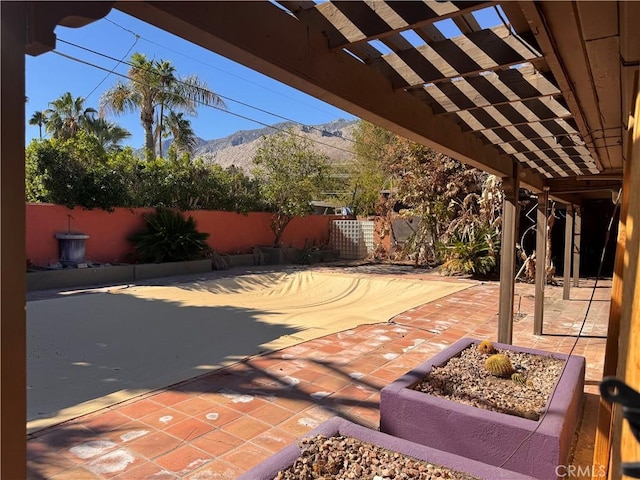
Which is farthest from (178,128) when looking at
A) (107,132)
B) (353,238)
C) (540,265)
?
(540,265)

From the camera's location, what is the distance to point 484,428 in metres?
2.31

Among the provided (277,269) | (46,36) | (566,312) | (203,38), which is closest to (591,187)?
(566,312)

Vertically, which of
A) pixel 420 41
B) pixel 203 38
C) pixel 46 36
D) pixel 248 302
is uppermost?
pixel 420 41

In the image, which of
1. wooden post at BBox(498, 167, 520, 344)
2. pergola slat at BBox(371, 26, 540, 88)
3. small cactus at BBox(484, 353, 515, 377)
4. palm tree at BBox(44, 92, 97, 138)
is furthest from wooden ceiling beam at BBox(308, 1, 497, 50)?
palm tree at BBox(44, 92, 97, 138)

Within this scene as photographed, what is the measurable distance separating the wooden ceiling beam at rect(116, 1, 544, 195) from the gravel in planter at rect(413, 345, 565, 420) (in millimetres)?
1690

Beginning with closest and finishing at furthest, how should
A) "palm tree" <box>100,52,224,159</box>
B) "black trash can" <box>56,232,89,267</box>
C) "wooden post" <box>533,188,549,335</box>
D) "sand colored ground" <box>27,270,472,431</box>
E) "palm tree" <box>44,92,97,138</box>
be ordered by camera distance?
"sand colored ground" <box>27,270,472,431</box> → "wooden post" <box>533,188,549,335</box> → "black trash can" <box>56,232,89,267</box> → "palm tree" <box>100,52,224,159</box> → "palm tree" <box>44,92,97,138</box>

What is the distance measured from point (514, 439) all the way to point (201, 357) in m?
3.28

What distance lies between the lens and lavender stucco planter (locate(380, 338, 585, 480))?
2158mm

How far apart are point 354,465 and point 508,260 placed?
329 cm

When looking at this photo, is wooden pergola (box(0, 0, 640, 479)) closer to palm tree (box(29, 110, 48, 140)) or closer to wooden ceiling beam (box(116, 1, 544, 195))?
wooden ceiling beam (box(116, 1, 544, 195))

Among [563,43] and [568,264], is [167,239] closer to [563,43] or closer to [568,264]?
[568,264]

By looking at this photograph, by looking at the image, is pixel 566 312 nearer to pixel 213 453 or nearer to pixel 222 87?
pixel 213 453

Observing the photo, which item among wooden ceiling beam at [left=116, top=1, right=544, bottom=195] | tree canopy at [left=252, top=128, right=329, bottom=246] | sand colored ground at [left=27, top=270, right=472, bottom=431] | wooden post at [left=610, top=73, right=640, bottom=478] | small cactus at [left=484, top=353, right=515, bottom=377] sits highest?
tree canopy at [left=252, top=128, right=329, bottom=246]

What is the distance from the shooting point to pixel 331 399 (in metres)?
3.34
